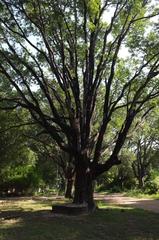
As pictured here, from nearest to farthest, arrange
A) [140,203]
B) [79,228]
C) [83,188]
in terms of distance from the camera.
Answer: [79,228] → [83,188] → [140,203]

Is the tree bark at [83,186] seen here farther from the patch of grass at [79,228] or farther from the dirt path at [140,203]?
the dirt path at [140,203]

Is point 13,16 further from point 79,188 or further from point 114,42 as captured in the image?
point 79,188

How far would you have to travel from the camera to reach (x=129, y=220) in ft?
48.1

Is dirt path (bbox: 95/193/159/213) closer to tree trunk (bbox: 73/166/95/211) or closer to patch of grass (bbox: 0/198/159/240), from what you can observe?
tree trunk (bbox: 73/166/95/211)

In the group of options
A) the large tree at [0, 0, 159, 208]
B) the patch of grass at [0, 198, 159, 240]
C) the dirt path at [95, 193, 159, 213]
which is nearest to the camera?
the patch of grass at [0, 198, 159, 240]

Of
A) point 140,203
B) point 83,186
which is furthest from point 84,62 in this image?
point 140,203

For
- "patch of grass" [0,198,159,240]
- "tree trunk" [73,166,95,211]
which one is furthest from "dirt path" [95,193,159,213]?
"patch of grass" [0,198,159,240]

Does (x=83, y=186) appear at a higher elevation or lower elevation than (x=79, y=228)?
higher

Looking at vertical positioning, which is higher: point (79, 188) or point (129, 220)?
point (79, 188)

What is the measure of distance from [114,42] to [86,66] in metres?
1.62

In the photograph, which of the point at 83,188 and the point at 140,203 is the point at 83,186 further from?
the point at 140,203

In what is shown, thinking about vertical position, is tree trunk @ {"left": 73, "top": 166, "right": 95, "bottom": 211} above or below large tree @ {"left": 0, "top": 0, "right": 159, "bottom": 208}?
below

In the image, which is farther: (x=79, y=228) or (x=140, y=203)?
(x=140, y=203)

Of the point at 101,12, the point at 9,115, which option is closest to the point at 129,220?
the point at 101,12
